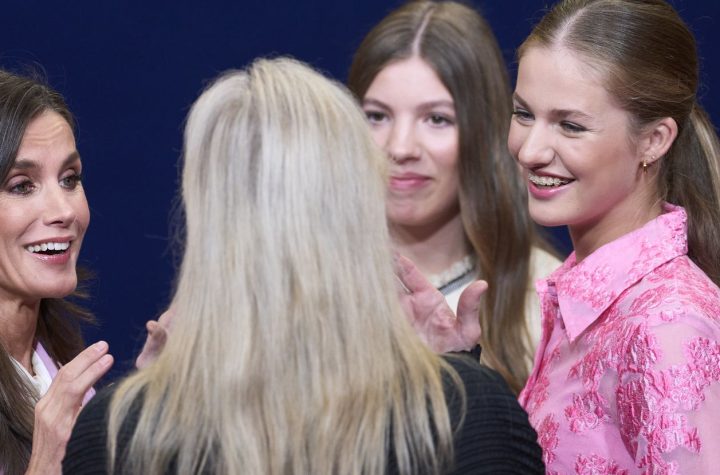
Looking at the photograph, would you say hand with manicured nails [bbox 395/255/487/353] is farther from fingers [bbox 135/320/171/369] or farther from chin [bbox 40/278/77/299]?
chin [bbox 40/278/77/299]

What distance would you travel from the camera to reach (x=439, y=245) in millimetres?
2926

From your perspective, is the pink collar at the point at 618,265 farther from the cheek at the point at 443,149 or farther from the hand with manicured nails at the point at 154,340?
the cheek at the point at 443,149

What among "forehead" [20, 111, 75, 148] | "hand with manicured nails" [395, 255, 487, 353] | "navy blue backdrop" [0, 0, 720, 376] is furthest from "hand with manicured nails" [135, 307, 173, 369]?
"navy blue backdrop" [0, 0, 720, 376]

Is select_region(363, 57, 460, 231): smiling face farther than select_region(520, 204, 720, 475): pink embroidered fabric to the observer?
Yes

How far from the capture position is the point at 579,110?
1.84 meters

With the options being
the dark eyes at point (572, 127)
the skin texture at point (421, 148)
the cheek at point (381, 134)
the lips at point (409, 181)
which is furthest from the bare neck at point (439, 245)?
the dark eyes at point (572, 127)

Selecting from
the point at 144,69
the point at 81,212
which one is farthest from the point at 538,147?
the point at 144,69

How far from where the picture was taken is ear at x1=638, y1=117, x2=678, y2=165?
6.11 ft

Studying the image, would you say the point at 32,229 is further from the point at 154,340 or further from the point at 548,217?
the point at 548,217

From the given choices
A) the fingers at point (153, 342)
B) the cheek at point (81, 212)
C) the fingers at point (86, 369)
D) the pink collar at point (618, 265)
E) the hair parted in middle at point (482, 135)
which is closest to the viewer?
the fingers at point (153, 342)

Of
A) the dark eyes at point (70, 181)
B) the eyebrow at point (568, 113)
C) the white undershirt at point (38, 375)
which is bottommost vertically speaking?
the white undershirt at point (38, 375)

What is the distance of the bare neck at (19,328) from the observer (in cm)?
216

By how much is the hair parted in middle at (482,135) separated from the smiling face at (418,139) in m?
0.03

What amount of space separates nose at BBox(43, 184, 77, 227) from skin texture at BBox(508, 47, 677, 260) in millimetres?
875
